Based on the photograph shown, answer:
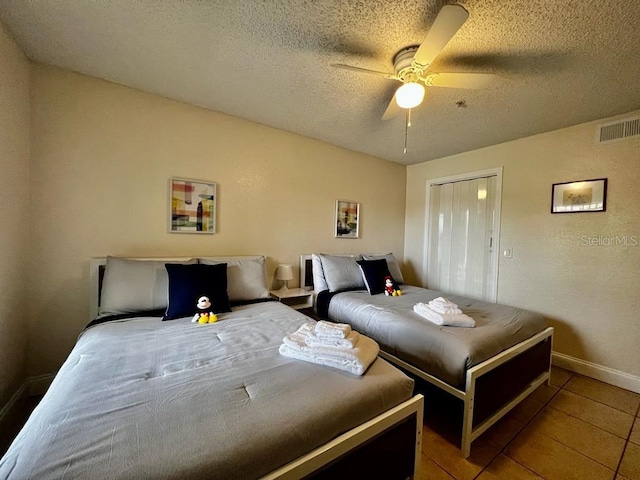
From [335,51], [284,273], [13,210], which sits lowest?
[284,273]

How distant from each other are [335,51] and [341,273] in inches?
81.0

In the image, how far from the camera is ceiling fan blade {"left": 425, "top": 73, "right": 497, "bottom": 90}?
1.57m

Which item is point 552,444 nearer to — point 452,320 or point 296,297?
point 452,320

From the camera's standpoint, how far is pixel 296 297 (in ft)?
9.28

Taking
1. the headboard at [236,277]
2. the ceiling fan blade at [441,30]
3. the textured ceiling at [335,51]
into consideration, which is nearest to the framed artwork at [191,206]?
the headboard at [236,277]

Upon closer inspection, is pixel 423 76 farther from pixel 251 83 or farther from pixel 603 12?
pixel 251 83

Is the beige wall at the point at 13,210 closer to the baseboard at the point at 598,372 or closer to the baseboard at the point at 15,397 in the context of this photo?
the baseboard at the point at 15,397

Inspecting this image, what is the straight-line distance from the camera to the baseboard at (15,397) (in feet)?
5.32

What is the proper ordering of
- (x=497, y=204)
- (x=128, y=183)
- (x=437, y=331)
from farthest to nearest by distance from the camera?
(x=497, y=204)
(x=128, y=183)
(x=437, y=331)

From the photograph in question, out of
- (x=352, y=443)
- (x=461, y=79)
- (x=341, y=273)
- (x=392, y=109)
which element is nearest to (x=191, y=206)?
(x=341, y=273)

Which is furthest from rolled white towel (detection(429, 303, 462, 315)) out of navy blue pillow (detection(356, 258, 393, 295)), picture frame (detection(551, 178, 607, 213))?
picture frame (detection(551, 178, 607, 213))

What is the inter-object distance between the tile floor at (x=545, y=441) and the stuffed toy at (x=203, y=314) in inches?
47.5

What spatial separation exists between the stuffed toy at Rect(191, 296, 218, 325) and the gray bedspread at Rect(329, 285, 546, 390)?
1243 millimetres

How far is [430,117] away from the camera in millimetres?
2494
